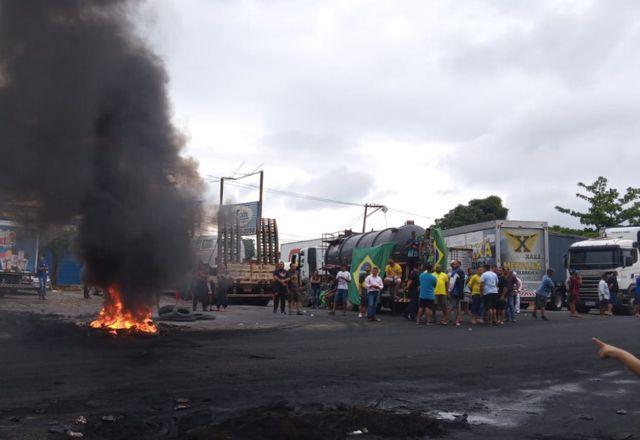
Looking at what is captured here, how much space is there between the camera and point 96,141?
45.7 feet

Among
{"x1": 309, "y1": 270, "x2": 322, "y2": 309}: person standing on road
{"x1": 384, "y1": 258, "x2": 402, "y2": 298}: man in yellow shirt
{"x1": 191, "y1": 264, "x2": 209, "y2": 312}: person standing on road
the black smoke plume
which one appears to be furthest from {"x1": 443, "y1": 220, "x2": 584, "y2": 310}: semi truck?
the black smoke plume

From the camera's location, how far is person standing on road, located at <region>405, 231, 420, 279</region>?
22766mm

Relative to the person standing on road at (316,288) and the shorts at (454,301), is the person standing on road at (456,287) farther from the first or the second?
the person standing on road at (316,288)

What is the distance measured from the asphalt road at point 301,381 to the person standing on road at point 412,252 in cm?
809

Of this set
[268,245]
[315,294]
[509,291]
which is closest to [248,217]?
[268,245]

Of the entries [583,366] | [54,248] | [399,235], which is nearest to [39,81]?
[583,366]

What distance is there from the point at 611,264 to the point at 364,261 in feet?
33.8

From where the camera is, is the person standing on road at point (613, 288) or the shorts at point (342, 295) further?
the person standing on road at point (613, 288)

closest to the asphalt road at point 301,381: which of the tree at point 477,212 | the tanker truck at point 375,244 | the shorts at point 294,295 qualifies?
the shorts at point 294,295

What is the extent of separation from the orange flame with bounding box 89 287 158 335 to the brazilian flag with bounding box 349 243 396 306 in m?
10.6

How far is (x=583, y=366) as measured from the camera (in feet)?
35.5

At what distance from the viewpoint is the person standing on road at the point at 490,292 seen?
1897cm

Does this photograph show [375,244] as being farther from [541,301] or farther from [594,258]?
A: [594,258]

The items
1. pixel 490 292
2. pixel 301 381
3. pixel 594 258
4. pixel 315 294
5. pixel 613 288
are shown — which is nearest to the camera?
pixel 301 381
